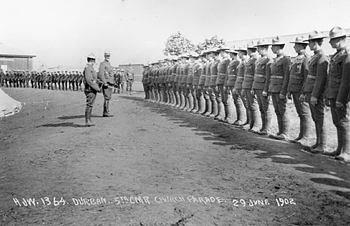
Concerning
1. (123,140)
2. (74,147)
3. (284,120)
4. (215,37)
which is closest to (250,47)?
(284,120)

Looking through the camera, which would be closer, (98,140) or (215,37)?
(98,140)

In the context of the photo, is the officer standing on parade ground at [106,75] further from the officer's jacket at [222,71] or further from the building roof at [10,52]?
the building roof at [10,52]

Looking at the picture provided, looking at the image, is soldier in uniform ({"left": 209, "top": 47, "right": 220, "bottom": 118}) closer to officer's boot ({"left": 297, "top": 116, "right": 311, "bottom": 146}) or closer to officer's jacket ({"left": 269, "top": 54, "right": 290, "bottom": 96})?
officer's jacket ({"left": 269, "top": 54, "right": 290, "bottom": 96})

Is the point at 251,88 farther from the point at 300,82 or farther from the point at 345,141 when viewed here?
the point at 345,141

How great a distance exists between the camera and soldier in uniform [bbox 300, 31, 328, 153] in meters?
6.64

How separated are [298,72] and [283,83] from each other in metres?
0.50

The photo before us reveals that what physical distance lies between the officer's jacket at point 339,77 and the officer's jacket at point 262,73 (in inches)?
80.1

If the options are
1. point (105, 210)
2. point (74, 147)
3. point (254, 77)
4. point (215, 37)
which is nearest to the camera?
point (105, 210)

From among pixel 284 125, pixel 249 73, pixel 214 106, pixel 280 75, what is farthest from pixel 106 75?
pixel 284 125

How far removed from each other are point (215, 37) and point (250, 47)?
2977 cm

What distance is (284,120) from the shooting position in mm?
8102

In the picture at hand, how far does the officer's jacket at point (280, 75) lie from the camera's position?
7871mm

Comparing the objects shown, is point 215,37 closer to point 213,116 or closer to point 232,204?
point 213,116

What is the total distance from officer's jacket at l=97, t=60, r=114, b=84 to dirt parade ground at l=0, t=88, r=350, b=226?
3052 millimetres
